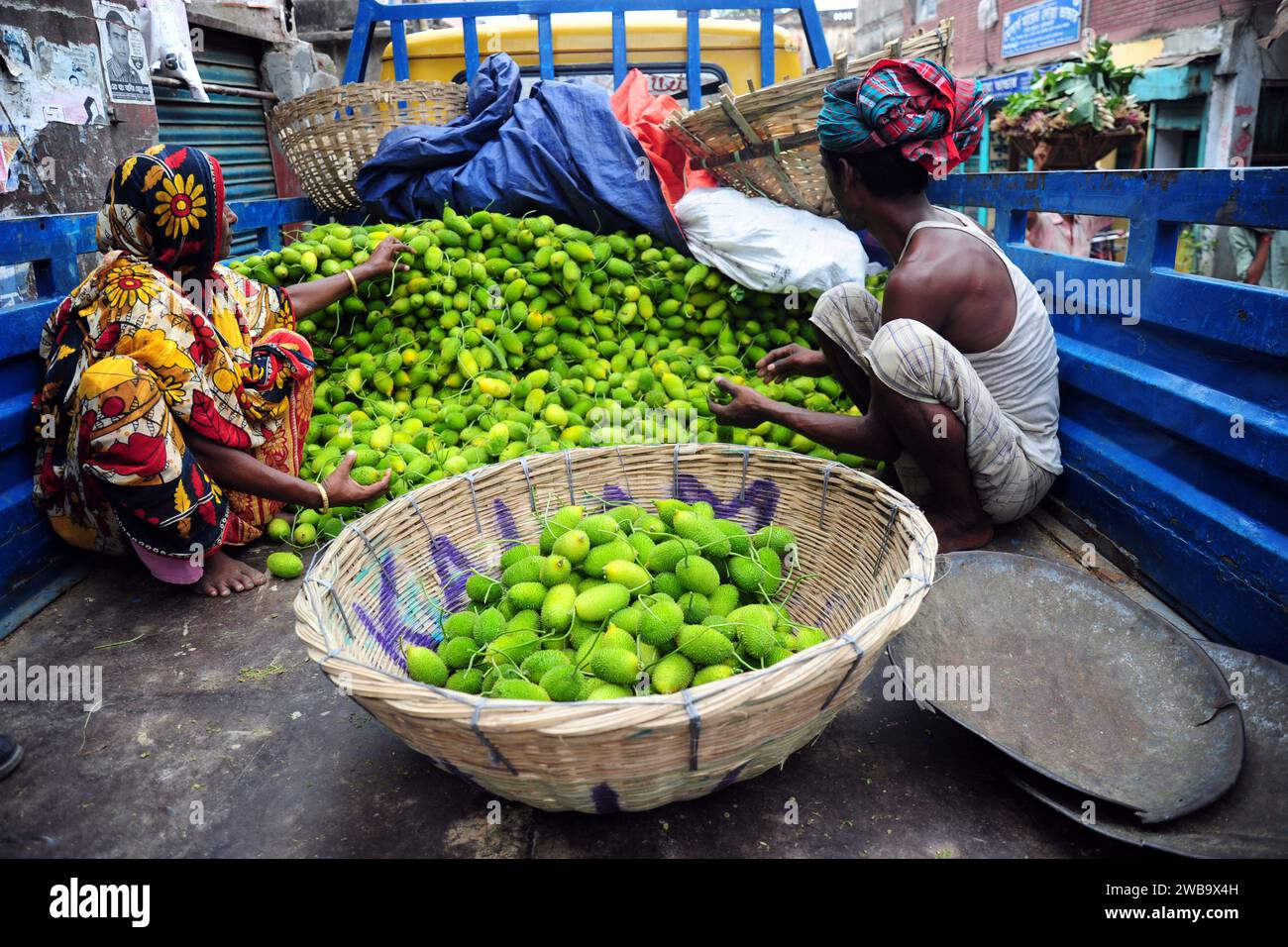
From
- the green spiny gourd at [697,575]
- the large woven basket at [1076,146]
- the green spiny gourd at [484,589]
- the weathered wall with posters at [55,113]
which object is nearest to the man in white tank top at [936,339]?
the green spiny gourd at [697,575]

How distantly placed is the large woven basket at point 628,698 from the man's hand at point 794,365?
35.1 inches

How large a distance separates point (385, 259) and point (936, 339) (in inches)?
87.0

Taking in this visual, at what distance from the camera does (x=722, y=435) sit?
129 inches

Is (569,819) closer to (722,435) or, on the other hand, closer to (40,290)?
(722,435)

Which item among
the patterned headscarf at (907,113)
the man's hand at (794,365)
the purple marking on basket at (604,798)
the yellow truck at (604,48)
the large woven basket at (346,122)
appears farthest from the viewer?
the yellow truck at (604,48)

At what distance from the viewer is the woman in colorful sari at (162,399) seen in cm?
A: 242

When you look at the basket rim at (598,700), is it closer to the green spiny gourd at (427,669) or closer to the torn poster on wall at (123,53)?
the green spiny gourd at (427,669)

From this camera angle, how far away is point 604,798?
150 cm

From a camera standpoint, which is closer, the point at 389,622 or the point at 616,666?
the point at 616,666

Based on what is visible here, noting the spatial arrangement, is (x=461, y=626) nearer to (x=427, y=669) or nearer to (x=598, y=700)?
(x=427, y=669)

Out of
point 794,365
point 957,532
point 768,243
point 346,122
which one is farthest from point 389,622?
point 346,122

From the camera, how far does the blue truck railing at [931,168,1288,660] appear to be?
1.98 metres
